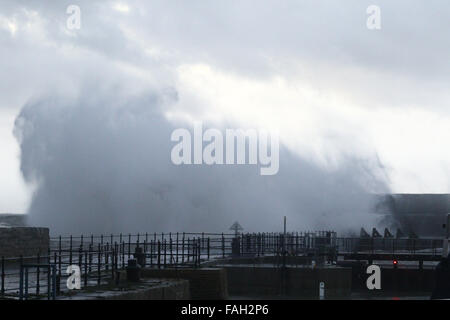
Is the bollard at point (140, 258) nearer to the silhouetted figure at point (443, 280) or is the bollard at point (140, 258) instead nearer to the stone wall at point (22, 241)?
the stone wall at point (22, 241)

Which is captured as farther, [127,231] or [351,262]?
[127,231]

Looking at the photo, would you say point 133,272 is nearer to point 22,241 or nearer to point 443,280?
point 22,241

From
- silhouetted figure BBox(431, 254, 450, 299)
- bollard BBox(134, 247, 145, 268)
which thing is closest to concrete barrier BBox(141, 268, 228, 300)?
bollard BBox(134, 247, 145, 268)

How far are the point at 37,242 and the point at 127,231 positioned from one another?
49186 millimetres

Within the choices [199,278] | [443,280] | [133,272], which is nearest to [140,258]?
[199,278]

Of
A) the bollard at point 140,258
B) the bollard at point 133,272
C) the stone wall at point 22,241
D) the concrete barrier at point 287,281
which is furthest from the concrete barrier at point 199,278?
the concrete barrier at point 287,281

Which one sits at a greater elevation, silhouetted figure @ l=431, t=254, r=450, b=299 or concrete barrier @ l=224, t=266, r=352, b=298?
silhouetted figure @ l=431, t=254, r=450, b=299

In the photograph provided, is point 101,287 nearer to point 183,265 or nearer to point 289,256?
point 183,265

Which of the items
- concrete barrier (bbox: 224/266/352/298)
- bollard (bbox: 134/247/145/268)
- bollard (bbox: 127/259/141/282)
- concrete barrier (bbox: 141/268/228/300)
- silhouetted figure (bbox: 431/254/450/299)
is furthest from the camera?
concrete barrier (bbox: 224/266/352/298)

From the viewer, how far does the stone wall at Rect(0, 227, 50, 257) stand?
25.4 metres

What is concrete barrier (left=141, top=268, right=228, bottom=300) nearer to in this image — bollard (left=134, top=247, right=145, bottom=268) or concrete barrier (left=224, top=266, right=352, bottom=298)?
bollard (left=134, top=247, right=145, bottom=268)
